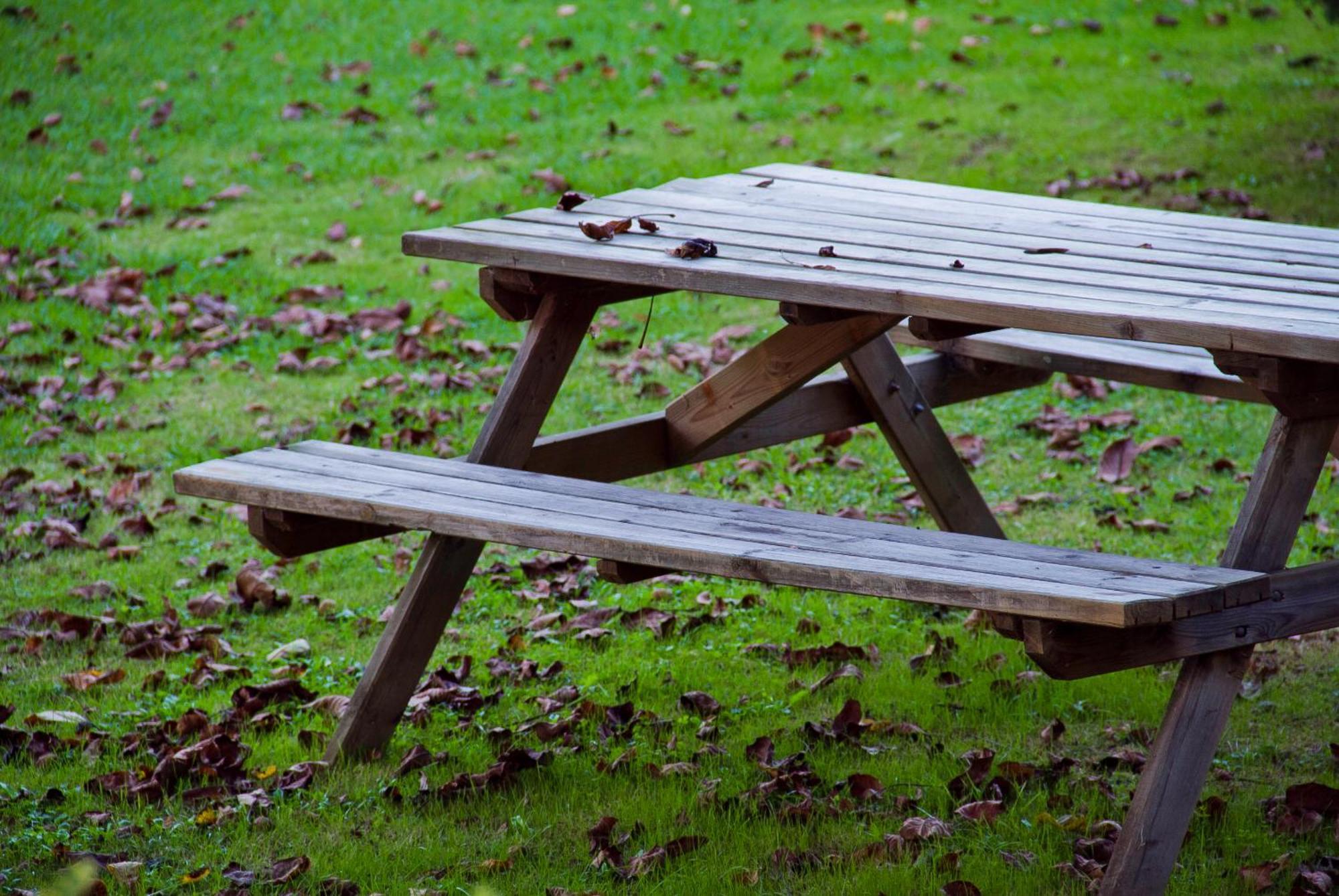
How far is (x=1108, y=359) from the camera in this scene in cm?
394

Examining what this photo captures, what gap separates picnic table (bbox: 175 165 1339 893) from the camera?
102 inches

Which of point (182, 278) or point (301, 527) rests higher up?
point (301, 527)

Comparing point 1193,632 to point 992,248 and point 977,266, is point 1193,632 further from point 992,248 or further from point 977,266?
point 992,248

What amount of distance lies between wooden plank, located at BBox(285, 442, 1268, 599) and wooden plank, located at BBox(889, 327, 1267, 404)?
0.92 m

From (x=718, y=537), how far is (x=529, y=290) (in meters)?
1.05

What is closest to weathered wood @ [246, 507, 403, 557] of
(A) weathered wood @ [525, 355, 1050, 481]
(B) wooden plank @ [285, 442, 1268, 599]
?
(B) wooden plank @ [285, 442, 1268, 599]

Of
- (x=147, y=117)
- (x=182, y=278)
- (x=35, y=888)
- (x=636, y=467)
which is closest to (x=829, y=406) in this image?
(x=636, y=467)

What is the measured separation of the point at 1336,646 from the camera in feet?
13.7

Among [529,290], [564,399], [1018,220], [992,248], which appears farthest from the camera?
[564,399]

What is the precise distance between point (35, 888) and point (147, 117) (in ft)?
27.6

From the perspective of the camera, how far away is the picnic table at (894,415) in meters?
2.58

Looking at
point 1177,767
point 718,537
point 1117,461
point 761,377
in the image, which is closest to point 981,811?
point 1177,767

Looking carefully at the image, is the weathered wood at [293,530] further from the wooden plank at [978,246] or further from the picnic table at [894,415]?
the wooden plank at [978,246]

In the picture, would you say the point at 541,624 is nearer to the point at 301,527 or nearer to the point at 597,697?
the point at 597,697
